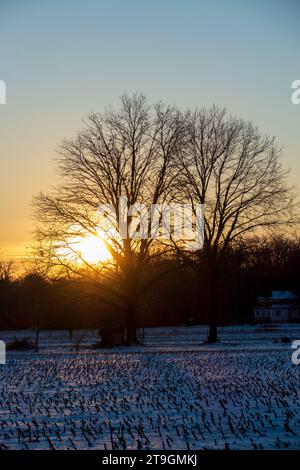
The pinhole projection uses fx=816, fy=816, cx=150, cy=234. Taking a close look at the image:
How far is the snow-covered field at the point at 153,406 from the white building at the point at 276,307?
70919 millimetres

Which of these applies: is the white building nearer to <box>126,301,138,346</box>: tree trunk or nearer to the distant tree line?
the distant tree line

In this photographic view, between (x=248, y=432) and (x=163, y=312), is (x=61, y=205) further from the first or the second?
(x=163, y=312)

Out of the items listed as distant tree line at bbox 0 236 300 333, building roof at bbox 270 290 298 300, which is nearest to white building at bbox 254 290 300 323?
building roof at bbox 270 290 298 300

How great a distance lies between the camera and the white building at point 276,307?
100 m

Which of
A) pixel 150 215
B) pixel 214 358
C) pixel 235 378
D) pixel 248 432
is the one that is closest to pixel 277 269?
pixel 150 215

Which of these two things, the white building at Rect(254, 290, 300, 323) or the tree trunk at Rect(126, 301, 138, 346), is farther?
the white building at Rect(254, 290, 300, 323)

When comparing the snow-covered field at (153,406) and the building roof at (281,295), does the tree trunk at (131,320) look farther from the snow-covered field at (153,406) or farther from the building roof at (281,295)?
the building roof at (281,295)

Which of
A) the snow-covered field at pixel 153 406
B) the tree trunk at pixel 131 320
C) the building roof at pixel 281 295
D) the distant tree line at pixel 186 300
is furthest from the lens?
the building roof at pixel 281 295

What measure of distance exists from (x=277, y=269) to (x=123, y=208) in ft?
215

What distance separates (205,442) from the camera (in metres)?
12.3

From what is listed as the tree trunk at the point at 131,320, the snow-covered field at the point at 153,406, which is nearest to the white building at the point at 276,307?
the tree trunk at the point at 131,320

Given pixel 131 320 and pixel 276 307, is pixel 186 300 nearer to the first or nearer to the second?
pixel 276 307

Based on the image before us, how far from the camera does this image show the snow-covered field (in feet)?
41.6

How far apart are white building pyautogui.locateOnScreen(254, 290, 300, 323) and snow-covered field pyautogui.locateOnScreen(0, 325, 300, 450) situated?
70919 mm
